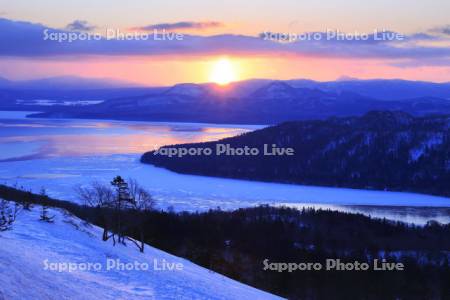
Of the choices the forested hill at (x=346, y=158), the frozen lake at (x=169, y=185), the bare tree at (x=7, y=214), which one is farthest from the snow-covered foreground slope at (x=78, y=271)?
the forested hill at (x=346, y=158)

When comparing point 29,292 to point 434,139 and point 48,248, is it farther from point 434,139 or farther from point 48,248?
point 434,139

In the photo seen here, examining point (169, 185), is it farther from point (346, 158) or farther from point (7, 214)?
point (7, 214)

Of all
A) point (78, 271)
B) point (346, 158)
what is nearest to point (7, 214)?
point (78, 271)

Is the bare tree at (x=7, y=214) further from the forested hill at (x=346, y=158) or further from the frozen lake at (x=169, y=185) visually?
the forested hill at (x=346, y=158)

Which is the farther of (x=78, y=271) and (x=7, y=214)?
(x=7, y=214)

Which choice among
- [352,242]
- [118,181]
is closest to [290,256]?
[352,242]

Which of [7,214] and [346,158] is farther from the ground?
[7,214]
